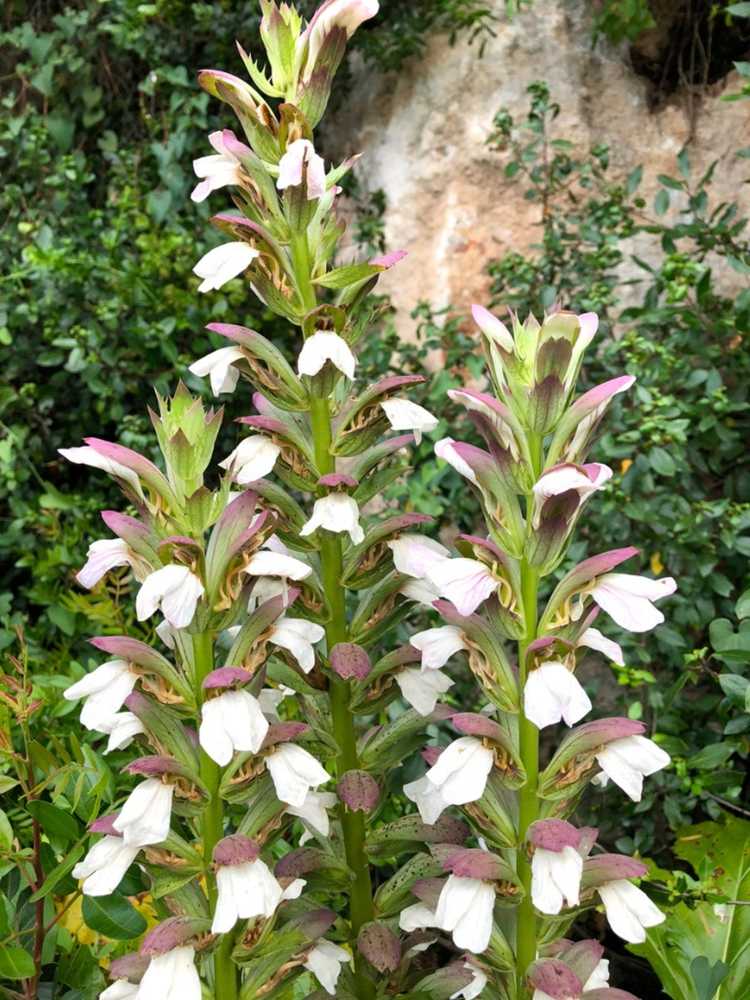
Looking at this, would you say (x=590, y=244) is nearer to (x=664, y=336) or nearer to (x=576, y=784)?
(x=664, y=336)

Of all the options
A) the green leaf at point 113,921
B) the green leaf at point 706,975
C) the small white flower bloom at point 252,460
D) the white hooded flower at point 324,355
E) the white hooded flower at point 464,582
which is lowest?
the green leaf at point 706,975

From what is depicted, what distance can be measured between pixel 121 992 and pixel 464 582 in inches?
23.4

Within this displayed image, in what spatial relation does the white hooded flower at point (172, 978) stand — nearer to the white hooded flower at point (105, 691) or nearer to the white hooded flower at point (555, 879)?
the white hooded flower at point (105, 691)

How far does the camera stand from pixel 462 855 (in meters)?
1.11

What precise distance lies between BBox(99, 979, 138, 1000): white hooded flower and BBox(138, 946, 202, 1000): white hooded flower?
100 millimetres

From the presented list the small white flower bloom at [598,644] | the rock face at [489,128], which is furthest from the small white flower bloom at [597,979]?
the rock face at [489,128]

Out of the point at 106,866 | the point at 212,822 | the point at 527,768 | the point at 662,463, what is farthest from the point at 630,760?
the point at 662,463

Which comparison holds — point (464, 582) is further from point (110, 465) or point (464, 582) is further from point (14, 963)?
point (14, 963)

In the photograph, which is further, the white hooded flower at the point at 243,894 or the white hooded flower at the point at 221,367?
the white hooded flower at the point at 221,367

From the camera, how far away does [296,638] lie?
1.19 metres

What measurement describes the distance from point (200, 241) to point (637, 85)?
4.61ft

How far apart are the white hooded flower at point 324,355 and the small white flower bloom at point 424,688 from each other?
0.37 m

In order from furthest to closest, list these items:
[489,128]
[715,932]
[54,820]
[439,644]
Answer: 1. [489,128]
2. [715,932]
3. [54,820]
4. [439,644]

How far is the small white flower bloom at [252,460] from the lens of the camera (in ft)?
4.11
